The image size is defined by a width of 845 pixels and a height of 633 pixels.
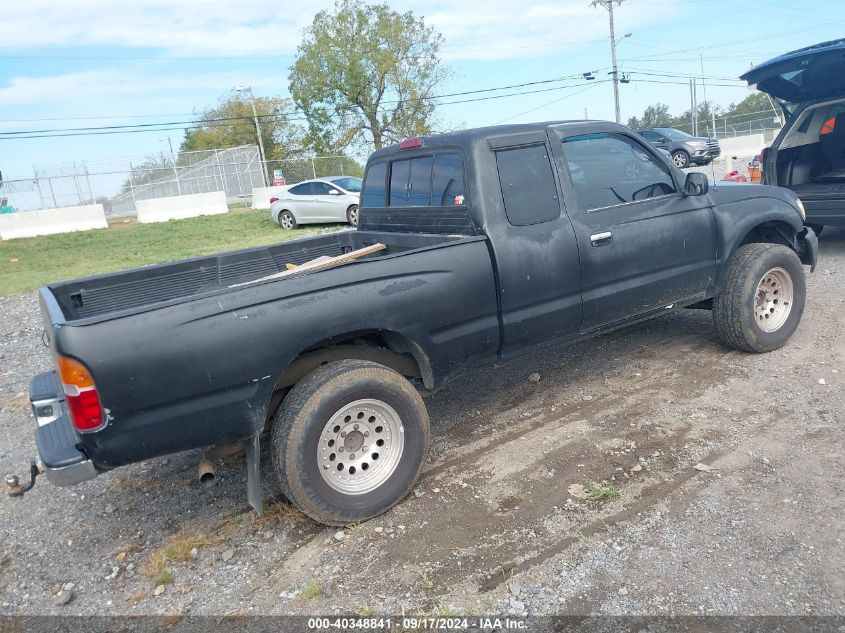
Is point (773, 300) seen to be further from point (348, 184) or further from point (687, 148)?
point (687, 148)

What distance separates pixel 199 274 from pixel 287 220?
15439 mm

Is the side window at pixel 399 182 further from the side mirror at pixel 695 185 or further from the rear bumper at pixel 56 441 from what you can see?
the rear bumper at pixel 56 441

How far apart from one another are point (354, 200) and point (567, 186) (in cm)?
1469

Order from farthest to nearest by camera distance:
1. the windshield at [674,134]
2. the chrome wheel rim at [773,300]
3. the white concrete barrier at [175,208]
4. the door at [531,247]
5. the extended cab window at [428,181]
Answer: the white concrete barrier at [175,208] < the windshield at [674,134] < the chrome wheel rim at [773,300] < the extended cab window at [428,181] < the door at [531,247]

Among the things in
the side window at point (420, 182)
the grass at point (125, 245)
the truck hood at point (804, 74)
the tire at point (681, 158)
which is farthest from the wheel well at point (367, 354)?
the tire at point (681, 158)

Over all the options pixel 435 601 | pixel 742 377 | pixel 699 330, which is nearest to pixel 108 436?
pixel 435 601

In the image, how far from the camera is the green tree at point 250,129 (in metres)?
48.6

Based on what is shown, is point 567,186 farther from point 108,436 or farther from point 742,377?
point 108,436

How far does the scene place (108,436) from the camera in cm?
288

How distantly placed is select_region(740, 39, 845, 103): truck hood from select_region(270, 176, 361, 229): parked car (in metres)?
12.1

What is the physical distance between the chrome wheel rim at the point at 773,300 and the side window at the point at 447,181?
8.70ft

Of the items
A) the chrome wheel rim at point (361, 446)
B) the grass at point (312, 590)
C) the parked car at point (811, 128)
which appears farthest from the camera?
the parked car at point (811, 128)

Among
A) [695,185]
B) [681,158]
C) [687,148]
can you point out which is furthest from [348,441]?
[687,148]

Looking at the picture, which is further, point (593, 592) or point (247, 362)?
point (247, 362)
